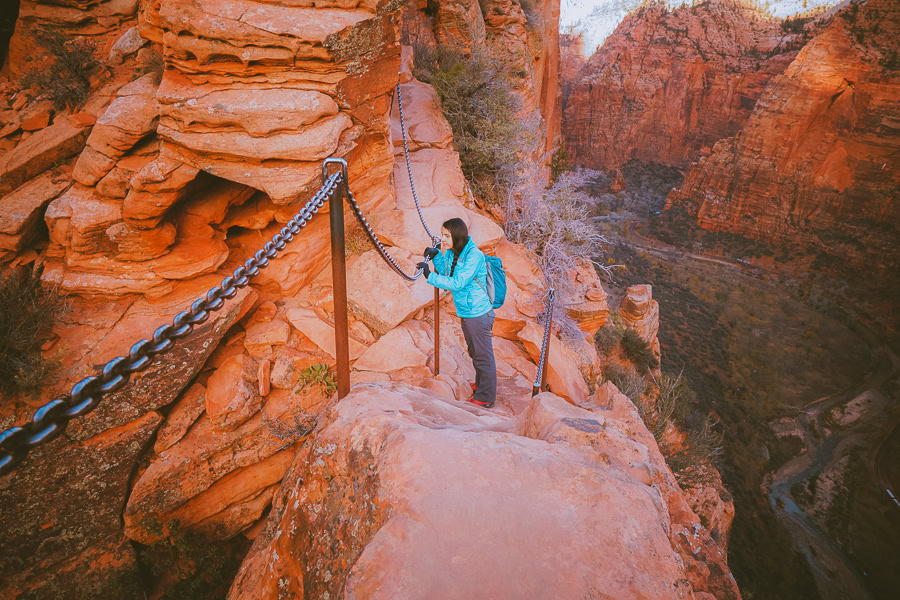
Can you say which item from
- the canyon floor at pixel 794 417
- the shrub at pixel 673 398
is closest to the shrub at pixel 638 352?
the shrub at pixel 673 398

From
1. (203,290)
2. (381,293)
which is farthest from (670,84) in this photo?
(203,290)

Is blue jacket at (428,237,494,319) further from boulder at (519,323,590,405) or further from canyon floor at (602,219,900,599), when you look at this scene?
canyon floor at (602,219,900,599)

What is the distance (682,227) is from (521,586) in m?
51.8

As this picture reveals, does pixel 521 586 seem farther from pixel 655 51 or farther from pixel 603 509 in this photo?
pixel 655 51

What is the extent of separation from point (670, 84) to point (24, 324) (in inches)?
2859

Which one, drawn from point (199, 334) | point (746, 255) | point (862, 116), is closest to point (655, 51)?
point (862, 116)

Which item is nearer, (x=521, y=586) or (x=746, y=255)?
(x=521, y=586)

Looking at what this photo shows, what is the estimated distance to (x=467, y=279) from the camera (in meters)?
3.88

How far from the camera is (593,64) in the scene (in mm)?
63188

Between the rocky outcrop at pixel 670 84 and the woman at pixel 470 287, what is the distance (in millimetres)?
62553

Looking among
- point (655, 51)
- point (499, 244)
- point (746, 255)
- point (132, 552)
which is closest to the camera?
point (132, 552)

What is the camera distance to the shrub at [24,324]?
379 cm

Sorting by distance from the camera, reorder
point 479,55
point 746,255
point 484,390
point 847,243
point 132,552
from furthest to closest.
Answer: point 746,255 → point 847,243 → point 479,55 → point 484,390 → point 132,552

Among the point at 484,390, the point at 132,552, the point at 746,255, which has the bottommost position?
the point at 746,255
